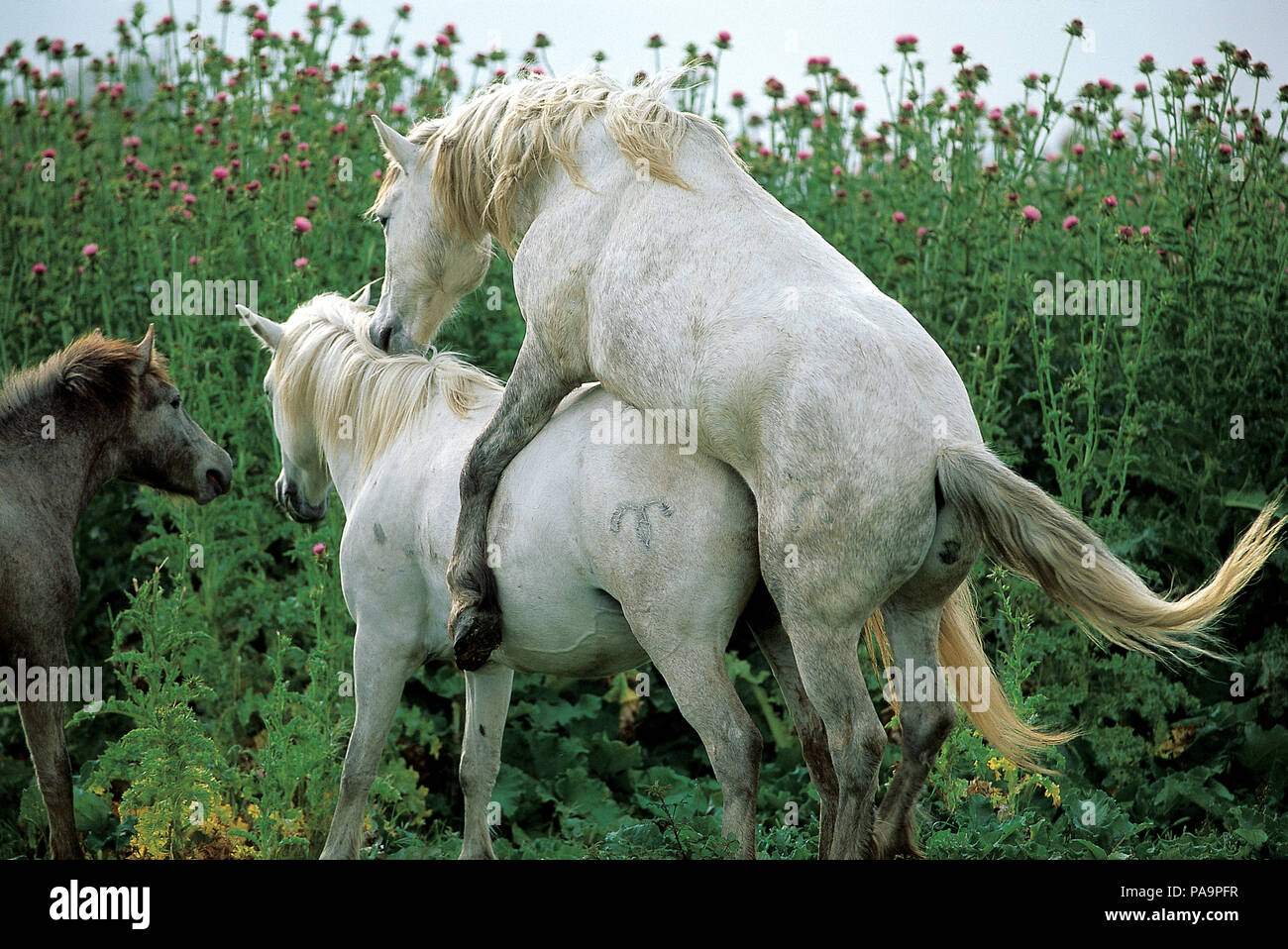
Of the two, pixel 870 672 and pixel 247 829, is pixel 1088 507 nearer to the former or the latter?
pixel 870 672

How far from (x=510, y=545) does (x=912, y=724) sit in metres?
1.35

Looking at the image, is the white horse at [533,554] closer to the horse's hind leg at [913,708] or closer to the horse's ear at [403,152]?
the horse's hind leg at [913,708]

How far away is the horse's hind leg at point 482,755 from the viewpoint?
15.7ft

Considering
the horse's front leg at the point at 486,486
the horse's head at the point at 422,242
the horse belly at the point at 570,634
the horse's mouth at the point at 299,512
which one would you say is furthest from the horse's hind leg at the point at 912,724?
the horse's mouth at the point at 299,512

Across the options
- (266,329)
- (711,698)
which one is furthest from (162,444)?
(711,698)

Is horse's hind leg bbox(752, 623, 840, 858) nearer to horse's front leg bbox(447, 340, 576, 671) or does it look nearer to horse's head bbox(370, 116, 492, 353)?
horse's front leg bbox(447, 340, 576, 671)

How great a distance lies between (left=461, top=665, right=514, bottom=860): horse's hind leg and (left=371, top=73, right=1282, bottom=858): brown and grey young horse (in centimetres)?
57

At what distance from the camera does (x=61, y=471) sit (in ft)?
15.4

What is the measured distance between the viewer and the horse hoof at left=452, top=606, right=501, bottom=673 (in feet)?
13.5

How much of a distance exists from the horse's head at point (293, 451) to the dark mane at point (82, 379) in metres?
0.49

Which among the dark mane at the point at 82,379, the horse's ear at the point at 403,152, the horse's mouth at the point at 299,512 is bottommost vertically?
the horse's mouth at the point at 299,512

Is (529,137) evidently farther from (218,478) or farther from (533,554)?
(218,478)

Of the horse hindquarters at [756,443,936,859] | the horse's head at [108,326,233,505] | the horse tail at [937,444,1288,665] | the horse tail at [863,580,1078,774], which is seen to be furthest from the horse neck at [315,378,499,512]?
the horse tail at [937,444,1288,665]

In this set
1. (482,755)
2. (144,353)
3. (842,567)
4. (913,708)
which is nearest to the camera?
(842,567)
